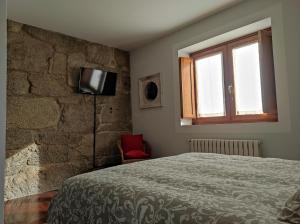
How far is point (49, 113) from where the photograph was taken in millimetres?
3396

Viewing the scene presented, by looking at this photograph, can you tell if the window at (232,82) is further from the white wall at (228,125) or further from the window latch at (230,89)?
the white wall at (228,125)

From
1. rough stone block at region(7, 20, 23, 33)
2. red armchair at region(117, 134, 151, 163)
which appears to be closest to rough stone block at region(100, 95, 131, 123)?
red armchair at region(117, 134, 151, 163)

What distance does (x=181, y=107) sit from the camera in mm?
3613

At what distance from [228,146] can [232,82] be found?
97cm

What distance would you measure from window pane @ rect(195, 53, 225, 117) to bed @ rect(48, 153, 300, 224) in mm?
2014

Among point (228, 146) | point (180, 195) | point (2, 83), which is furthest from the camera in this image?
point (228, 146)

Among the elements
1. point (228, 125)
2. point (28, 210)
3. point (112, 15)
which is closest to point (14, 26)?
point (112, 15)

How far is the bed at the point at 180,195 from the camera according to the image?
79 centimetres

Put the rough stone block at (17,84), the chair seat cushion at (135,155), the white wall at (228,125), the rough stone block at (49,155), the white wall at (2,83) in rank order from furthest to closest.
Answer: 1. the chair seat cushion at (135,155)
2. the rough stone block at (49,155)
3. the rough stone block at (17,84)
4. the white wall at (228,125)
5. the white wall at (2,83)

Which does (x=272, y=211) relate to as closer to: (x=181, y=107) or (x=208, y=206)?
(x=208, y=206)

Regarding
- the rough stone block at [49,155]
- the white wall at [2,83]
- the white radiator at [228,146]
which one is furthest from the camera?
the rough stone block at [49,155]

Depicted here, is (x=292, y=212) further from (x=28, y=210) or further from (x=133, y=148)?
(x=133, y=148)

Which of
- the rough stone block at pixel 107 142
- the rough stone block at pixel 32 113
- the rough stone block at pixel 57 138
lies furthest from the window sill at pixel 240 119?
the rough stone block at pixel 32 113

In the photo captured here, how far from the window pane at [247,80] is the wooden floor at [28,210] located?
2809 mm
